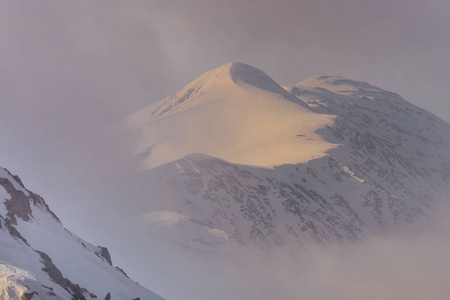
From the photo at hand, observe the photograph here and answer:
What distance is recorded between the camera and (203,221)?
187875 millimetres

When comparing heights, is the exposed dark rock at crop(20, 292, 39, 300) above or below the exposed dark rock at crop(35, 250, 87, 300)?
below

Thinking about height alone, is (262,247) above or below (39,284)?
above

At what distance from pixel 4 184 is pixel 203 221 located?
128 metres

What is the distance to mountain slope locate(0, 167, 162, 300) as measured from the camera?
39125 mm

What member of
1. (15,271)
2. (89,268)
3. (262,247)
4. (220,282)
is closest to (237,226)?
(262,247)

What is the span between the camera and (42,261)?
51.1 m

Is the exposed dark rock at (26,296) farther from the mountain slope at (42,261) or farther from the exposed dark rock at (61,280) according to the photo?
the exposed dark rock at (61,280)

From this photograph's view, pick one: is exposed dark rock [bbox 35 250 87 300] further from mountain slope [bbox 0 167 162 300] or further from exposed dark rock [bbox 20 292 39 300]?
exposed dark rock [bbox 20 292 39 300]

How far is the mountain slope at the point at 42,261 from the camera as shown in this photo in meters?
39.1

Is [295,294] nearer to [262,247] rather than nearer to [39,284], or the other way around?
[262,247]

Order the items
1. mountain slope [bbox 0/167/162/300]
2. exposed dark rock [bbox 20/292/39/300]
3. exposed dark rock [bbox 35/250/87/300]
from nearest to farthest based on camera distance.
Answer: exposed dark rock [bbox 20/292/39/300], mountain slope [bbox 0/167/162/300], exposed dark rock [bbox 35/250/87/300]

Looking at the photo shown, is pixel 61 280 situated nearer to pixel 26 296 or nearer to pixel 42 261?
pixel 42 261

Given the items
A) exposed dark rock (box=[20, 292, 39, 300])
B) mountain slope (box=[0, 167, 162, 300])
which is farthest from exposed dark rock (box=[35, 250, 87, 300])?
exposed dark rock (box=[20, 292, 39, 300])

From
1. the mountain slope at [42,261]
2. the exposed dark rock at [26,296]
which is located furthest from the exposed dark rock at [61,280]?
the exposed dark rock at [26,296]
